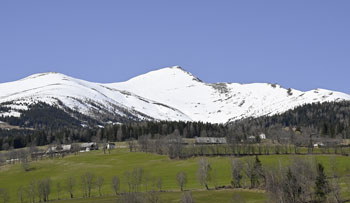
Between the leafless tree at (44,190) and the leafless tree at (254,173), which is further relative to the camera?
the leafless tree at (44,190)

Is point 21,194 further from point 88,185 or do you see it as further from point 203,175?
point 203,175

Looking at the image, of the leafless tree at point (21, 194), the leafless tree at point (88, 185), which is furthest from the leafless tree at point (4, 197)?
the leafless tree at point (88, 185)

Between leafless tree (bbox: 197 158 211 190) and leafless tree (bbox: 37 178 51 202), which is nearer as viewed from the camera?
leafless tree (bbox: 197 158 211 190)

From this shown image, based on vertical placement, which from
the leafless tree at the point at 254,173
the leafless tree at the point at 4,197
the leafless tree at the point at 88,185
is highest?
the leafless tree at the point at 254,173

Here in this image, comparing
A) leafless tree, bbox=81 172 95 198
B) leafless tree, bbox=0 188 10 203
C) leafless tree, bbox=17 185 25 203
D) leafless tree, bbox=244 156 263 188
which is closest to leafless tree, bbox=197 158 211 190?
leafless tree, bbox=244 156 263 188

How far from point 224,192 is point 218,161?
5824 centimetres

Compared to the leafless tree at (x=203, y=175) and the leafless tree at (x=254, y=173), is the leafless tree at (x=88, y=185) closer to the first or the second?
the leafless tree at (x=203, y=175)

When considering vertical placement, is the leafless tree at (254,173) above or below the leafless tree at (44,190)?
above

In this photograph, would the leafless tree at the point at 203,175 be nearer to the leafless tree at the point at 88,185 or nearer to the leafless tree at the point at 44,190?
the leafless tree at the point at 88,185

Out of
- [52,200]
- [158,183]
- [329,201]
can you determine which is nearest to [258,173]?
[158,183]

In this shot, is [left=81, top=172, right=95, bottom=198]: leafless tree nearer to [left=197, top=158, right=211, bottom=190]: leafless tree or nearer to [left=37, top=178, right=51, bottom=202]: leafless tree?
[left=37, top=178, right=51, bottom=202]: leafless tree

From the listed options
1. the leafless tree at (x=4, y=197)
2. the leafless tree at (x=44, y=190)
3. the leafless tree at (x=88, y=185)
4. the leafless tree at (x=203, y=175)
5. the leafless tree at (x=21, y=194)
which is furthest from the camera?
the leafless tree at (x=88, y=185)

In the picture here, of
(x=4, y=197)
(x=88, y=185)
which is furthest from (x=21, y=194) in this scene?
(x=88, y=185)

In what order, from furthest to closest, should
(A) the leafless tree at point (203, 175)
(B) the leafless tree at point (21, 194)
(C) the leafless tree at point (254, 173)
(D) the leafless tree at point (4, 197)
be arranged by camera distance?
(B) the leafless tree at point (21, 194) < (D) the leafless tree at point (4, 197) < (A) the leafless tree at point (203, 175) < (C) the leafless tree at point (254, 173)
